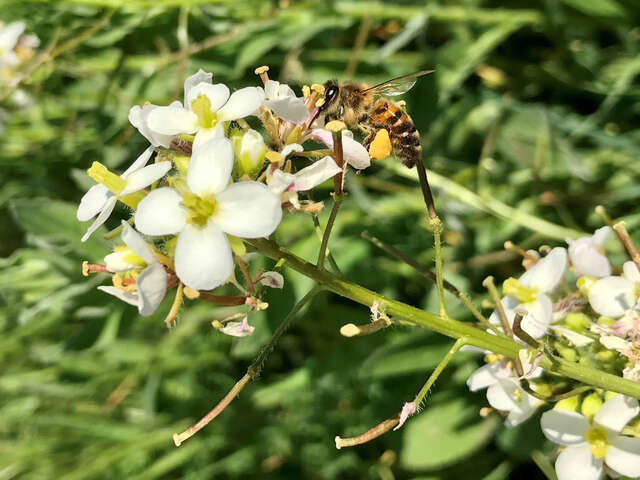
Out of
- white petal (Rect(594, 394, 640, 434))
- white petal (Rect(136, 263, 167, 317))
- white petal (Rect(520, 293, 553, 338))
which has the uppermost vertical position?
white petal (Rect(136, 263, 167, 317))

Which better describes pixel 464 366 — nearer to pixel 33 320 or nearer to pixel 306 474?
pixel 306 474

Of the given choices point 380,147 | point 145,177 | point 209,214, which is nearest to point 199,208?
point 209,214

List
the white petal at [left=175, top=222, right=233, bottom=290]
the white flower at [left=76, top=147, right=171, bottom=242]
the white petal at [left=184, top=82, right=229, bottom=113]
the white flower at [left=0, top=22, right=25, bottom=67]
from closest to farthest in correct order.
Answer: the white petal at [left=175, top=222, right=233, bottom=290] → the white flower at [left=76, top=147, right=171, bottom=242] → the white petal at [left=184, top=82, right=229, bottom=113] → the white flower at [left=0, top=22, right=25, bottom=67]

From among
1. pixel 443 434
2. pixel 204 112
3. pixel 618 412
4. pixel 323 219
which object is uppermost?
pixel 204 112

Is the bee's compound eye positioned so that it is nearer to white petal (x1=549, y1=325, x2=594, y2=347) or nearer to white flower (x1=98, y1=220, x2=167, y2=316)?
white flower (x1=98, y1=220, x2=167, y2=316)

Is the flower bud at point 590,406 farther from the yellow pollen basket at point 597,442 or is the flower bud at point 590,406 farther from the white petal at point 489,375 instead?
the white petal at point 489,375

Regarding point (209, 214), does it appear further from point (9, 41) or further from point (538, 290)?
point (9, 41)

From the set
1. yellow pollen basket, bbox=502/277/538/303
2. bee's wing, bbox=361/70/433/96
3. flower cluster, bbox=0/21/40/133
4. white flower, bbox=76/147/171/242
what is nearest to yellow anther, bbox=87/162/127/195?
white flower, bbox=76/147/171/242
